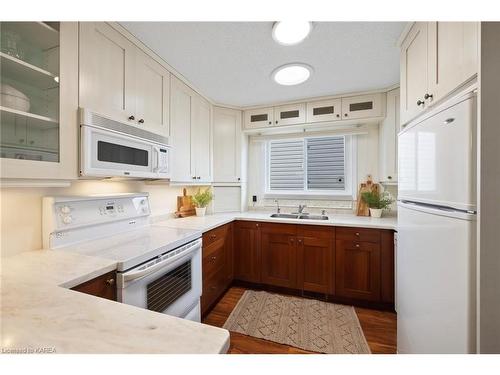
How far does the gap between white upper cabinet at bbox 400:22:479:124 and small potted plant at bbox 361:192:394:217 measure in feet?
3.88

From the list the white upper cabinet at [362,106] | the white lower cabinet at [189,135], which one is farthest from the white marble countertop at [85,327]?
the white upper cabinet at [362,106]

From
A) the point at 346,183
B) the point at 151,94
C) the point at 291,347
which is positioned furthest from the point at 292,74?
the point at 291,347

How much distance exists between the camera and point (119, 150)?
4.79 ft

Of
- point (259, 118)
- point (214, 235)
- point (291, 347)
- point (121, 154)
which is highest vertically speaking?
point (259, 118)

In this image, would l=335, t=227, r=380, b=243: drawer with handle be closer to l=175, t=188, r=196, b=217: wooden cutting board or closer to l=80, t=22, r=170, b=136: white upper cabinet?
l=175, t=188, r=196, b=217: wooden cutting board

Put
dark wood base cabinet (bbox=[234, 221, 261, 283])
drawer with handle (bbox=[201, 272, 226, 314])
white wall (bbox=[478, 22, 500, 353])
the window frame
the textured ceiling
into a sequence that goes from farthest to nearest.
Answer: the window frame
dark wood base cabinet (bbox=[234, 221, 261, 283])
drawer with handle (bbox=[201, 272, 226, 314])
the textured ceiling
white wall (bbox=[478, 22, 500, 353])

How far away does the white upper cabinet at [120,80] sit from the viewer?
1285 mm

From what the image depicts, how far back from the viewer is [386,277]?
6.83 ft

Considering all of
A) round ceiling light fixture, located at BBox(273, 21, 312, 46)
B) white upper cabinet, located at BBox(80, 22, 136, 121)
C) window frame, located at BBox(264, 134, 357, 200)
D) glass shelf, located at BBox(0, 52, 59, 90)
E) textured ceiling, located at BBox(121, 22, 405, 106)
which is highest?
textured ceiling, located at BBox(121, 22, 405, 106)

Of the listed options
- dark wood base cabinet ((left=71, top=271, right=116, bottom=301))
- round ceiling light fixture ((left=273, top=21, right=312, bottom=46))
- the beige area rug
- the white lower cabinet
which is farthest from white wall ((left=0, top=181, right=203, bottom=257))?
round ceiling light fixture ((left=273, top=21, right=312, bottom=46))

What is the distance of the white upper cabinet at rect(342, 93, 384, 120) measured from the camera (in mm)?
2430

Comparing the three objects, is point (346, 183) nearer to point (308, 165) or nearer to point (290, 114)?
point (308, 165)

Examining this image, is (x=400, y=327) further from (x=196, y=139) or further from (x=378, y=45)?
(x=196, y=139)

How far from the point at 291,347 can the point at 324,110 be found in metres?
2.49
